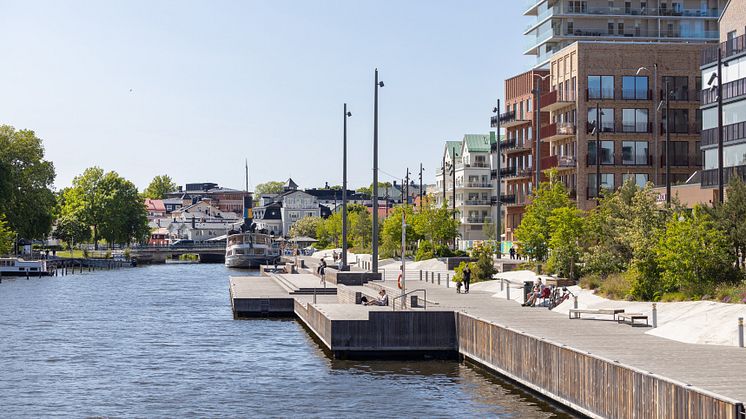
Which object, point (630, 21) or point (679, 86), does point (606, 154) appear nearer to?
point (679, 86)

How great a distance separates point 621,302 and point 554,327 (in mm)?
6695

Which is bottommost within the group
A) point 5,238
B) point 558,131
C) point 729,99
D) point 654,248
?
point 654,248

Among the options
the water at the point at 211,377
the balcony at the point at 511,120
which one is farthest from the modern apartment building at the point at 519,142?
the water at the point at 211,377

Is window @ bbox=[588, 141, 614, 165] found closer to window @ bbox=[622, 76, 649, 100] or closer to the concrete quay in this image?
window @ bbox=[622, 76, 649, 100]

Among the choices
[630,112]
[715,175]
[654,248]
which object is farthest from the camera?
[630,112]

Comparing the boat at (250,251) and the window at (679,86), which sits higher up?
the window at (679,86)

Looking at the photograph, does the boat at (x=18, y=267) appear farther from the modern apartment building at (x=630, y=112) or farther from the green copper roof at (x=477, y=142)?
the modern apartment building at (x=630, y=112)

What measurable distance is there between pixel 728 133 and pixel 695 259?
901 inches

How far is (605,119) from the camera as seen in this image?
8938 cm

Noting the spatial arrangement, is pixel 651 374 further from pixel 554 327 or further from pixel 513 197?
pixel 513 197

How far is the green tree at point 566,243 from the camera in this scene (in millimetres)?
51719

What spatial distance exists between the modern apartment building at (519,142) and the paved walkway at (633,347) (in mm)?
56890

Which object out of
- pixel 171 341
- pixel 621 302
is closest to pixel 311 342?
pixel 171 341

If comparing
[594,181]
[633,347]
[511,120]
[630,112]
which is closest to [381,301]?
[633,347]
